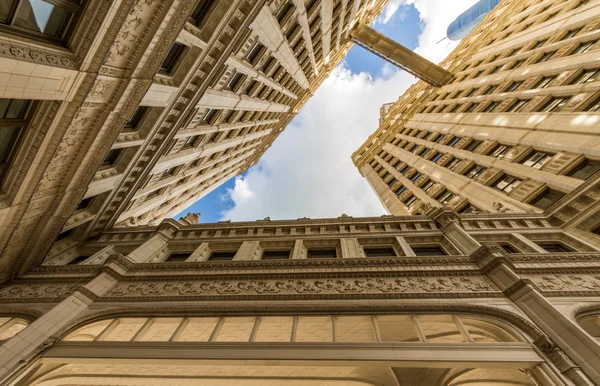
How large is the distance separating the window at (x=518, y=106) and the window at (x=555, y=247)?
49.6ft

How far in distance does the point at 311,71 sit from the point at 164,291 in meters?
34.4

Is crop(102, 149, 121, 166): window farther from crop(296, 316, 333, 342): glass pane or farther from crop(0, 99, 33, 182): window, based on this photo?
crop(296, 316, 333, 342): glass pane

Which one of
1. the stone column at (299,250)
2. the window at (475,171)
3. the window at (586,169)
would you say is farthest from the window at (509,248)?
the window at (475,171)

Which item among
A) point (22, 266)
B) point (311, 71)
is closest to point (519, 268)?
point (22, 266)

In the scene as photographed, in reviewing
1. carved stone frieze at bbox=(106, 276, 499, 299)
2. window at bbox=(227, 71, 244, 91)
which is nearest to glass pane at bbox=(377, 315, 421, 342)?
carved stone frieze at bbox=(106, 276, 499, 299)

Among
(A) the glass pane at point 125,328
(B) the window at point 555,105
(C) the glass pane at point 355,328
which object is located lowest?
(A) the glass pane at point 125,328

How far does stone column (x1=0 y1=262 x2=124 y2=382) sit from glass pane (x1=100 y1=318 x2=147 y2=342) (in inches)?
56.2

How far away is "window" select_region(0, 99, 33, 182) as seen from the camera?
8.45 m

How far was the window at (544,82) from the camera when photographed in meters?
24.8

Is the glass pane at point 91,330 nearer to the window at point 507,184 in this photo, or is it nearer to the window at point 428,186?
the window at point 507,184

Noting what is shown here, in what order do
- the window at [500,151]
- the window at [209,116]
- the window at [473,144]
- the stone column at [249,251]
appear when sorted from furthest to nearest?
the window at [473,144] < the window at [500,151] < the window at [209,116] < the stone column at [249,251]

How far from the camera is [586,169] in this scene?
17.4 m

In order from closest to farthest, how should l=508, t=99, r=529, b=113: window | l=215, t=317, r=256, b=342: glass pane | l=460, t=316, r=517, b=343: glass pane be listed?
1. l=460, t=316, r=517, b=343: glass pane
2. l=215, t=317, r=256, b=342: glass pane
3. l=508, t=99, r=529, b=113: window

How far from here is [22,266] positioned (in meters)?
13.8
